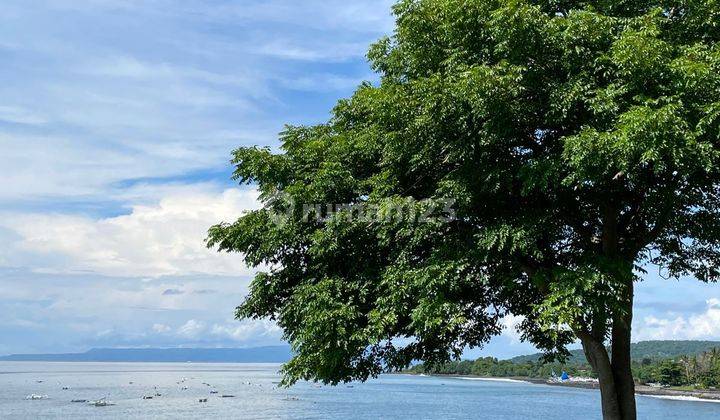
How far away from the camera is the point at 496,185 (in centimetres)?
1234

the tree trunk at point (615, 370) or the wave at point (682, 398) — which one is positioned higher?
the tree trunk at point (615, 370)

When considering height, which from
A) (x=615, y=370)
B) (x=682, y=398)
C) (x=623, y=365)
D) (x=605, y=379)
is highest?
(x=623, y=365)

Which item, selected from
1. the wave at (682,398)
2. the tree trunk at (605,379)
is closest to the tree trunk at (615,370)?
the tree trunk at (605,379)

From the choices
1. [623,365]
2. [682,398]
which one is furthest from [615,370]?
[682,398]

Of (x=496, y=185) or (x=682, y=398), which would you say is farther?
(x=682, y=398)

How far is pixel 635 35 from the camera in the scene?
10930 millimetres

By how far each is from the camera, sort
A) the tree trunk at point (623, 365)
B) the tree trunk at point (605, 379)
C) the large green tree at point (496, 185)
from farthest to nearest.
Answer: the tree trunk at point (623, 365) → the tree trunk at point (605, 379) → the large green tree at point (496, 185)

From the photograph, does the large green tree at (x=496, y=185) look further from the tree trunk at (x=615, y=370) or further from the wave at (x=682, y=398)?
the wave at (x=682, y=398)

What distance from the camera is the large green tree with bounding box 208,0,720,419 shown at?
36.5 ft

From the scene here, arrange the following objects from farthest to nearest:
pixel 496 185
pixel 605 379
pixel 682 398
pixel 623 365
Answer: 1. pixel 682 398
2. pixel 623 365
3. pixel 605 379
4. pixel 496 185

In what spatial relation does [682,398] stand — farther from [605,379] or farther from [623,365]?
[605,379]

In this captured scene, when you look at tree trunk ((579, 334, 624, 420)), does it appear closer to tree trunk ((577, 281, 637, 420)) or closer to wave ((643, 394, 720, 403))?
tree trunk ((577, 281, 637, 420))

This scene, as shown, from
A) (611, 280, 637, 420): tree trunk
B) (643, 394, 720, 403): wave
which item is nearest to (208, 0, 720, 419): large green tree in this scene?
(611, 280, 637, 420): tree trunk

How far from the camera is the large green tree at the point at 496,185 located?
11117 mm
